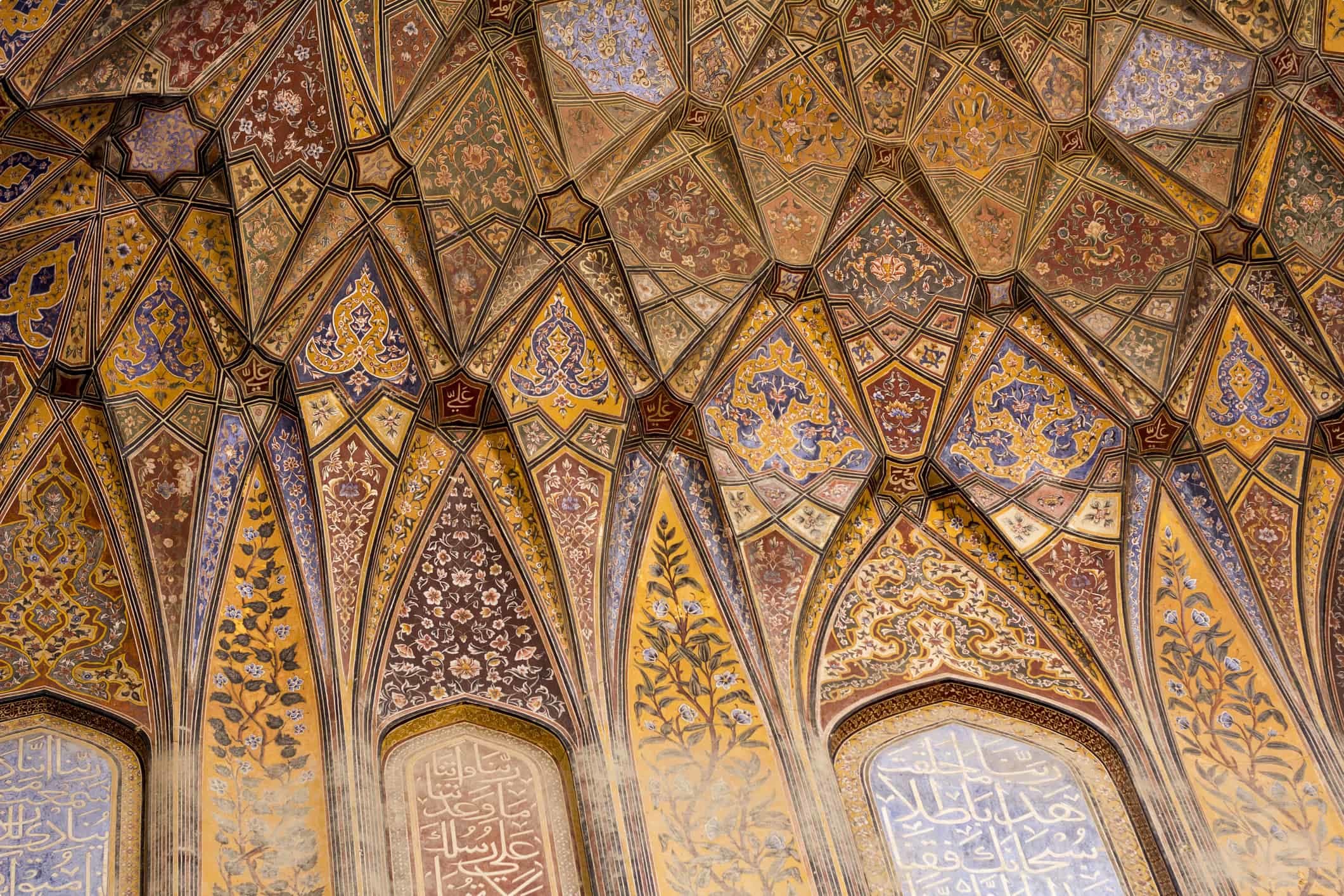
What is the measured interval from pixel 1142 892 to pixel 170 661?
203 inches

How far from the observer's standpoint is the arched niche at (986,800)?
387 inches

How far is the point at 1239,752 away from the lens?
10.2 metres

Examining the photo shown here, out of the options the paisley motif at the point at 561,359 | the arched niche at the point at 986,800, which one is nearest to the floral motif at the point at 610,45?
the paisley motif at the point at 561,359

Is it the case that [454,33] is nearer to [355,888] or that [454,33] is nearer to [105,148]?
[105,148]

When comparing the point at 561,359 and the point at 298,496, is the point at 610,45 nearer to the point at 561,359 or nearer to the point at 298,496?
the point at 561,359

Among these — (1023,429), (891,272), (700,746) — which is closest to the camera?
(700,746)

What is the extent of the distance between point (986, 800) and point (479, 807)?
274cm

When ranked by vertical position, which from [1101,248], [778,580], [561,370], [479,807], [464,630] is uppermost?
[1101,248]

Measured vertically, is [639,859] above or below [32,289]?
below

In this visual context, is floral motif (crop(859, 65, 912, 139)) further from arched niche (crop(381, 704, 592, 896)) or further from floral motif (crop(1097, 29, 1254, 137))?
arched niche (crop(381, 704, 592, 896))

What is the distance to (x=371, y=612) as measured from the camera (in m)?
10.3

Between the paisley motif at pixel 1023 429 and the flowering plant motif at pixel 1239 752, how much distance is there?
0.76 m

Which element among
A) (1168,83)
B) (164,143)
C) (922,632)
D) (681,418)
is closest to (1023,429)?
(922,632)

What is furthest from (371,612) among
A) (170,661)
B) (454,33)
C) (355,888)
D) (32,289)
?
(454,33)
